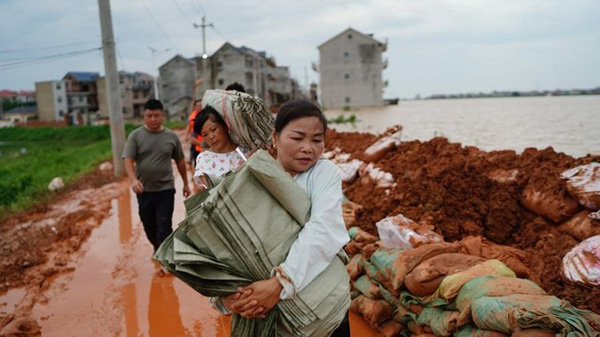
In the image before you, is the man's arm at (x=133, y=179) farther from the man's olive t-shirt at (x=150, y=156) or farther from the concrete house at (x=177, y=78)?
the concrete house at (x=177, y=78)

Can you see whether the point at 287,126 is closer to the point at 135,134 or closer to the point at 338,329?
the point at 338,329

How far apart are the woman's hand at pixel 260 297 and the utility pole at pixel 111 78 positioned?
11.3 metres

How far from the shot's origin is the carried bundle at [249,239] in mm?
1659

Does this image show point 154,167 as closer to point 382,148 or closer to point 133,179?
point 133,179

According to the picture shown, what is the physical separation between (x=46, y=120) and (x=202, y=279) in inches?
2856

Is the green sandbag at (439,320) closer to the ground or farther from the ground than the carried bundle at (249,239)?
closer to the ground

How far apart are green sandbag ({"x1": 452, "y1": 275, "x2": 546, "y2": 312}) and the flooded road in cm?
90

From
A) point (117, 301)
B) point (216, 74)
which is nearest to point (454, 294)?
point (117, 301)

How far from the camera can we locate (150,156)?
5035 millimetres

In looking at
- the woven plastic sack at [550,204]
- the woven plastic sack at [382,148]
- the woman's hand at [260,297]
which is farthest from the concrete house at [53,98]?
the woman's hand at [260,297]

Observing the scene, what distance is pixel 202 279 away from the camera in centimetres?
169

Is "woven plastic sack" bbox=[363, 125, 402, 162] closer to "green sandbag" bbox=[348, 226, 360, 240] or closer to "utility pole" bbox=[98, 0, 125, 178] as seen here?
"green sandbag" bbox=[348, 226, 360, 240]

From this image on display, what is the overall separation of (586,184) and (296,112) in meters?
2.83

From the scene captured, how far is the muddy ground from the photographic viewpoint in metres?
3.55
